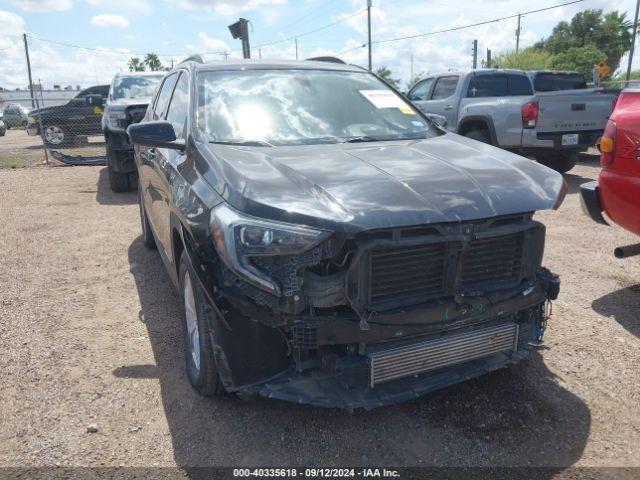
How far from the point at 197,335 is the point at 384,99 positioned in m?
2.23

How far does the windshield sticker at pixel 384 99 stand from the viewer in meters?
4.04

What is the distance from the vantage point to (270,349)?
2.59 m

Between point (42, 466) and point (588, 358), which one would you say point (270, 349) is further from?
point (588, 358)

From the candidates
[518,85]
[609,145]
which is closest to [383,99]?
[609,145]

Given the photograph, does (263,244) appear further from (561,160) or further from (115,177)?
(561,160)

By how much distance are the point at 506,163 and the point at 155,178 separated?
2.55m

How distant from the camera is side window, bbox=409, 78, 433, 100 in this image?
37.8ft

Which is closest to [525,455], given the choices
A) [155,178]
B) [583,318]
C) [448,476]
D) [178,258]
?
[448,476]

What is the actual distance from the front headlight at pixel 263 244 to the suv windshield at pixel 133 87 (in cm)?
898

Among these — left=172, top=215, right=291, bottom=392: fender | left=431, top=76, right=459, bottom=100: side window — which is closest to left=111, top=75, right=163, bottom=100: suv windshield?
left=431, top=76, right=459, bottom=100: side window

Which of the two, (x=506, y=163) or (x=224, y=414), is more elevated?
(x=506, y=163)

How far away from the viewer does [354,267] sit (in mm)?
2449

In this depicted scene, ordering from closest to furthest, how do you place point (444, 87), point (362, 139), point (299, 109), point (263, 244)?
point (263, 244) → point (362, 139) → point (299, 109) → point (444, 87)

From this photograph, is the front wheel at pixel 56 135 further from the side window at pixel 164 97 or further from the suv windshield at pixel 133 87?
the side window at pixel 164 97
